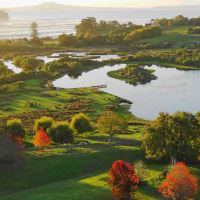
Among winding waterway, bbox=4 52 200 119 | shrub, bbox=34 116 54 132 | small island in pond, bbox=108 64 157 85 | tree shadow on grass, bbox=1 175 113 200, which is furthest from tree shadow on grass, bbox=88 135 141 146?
small island in pond, bbox=108 64 157 85

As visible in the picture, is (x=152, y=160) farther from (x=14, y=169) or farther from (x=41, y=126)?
(x=41, y=126)

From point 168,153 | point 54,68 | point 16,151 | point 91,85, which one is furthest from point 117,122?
point 54,68

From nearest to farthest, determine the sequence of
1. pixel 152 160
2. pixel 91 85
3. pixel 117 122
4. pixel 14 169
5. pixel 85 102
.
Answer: pixel 14 169, pixel 152 160, pixel 117 122, pixel 85 102, pixel 91 85

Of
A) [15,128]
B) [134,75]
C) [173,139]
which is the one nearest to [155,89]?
[134,75]

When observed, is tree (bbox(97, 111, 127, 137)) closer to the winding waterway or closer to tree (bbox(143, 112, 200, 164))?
tree (bbox(143, 112, 200, 164))

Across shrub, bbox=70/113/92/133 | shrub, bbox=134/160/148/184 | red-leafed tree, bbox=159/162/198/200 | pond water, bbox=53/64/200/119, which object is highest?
red-leafed tree, bbox=159/162/198/200

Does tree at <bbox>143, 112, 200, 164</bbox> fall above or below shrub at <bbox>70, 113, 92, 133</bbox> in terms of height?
above

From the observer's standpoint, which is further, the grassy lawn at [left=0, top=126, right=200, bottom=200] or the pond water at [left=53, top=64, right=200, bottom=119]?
the pond water at [left=53, top=64, right=200, bottom=119]
